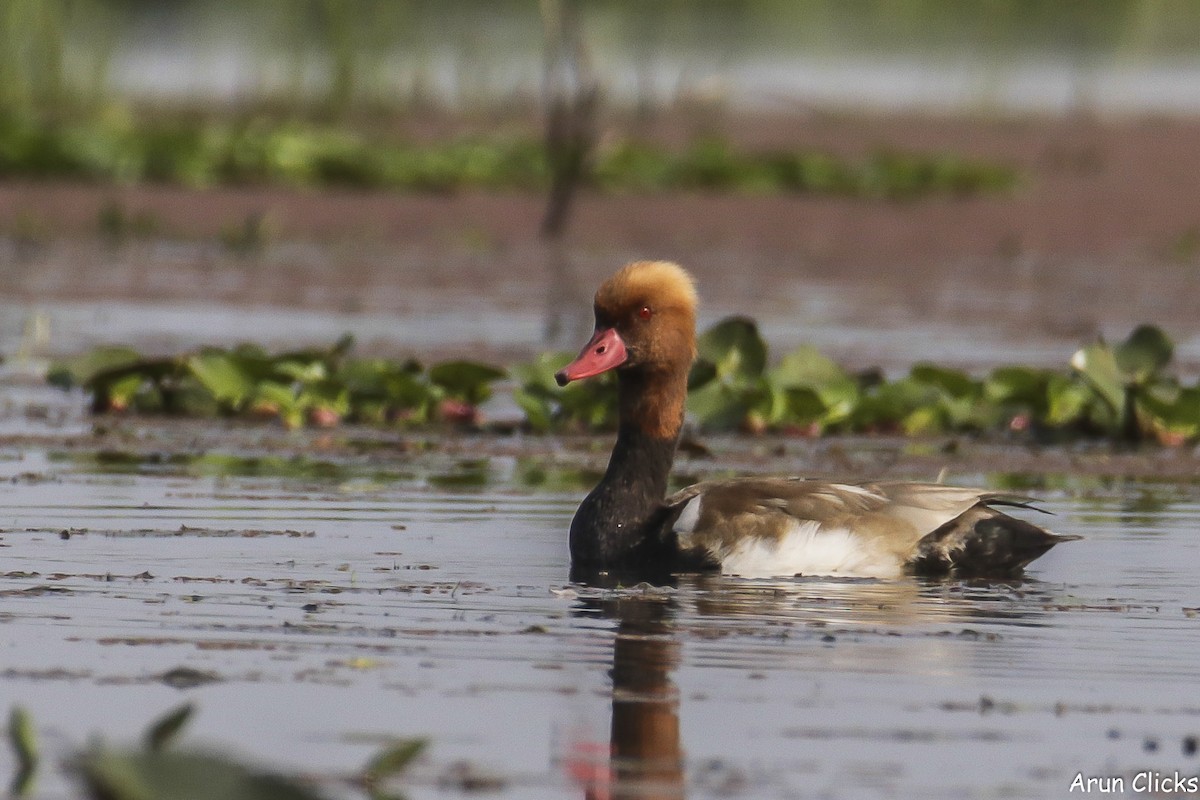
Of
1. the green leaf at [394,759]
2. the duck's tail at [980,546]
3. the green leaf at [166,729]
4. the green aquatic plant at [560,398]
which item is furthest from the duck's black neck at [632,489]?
the green leaf at [166,729]

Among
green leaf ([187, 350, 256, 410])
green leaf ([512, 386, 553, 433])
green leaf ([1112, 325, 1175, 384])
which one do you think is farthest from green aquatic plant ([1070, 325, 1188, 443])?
green leaf ([187, 350, 256, 410])

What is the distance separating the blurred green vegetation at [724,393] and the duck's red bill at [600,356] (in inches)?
107

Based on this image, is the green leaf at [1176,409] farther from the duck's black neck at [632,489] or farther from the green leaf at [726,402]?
the duck's black neck at [632,489]

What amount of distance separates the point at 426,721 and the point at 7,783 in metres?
1.04

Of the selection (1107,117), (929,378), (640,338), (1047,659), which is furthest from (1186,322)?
(1107,117)

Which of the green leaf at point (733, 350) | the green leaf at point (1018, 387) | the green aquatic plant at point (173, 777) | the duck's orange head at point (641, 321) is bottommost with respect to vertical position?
the green aquatic plant at point (173, 777)

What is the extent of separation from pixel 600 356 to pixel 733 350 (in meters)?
3.06

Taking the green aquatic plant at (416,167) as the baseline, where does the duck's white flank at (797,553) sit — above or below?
below

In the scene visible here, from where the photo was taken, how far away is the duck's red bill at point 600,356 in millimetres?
8445

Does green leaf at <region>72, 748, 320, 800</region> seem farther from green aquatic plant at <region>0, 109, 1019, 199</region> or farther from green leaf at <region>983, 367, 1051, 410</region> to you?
green aquatic plant at <region>0, 109, 1019, 199</region>

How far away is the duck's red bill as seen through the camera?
8.45 meters

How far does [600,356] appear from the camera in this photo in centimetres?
851

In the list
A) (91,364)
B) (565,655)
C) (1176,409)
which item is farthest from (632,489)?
(91,364)

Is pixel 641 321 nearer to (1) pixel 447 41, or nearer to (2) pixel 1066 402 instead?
(2) pixel 1066 402
